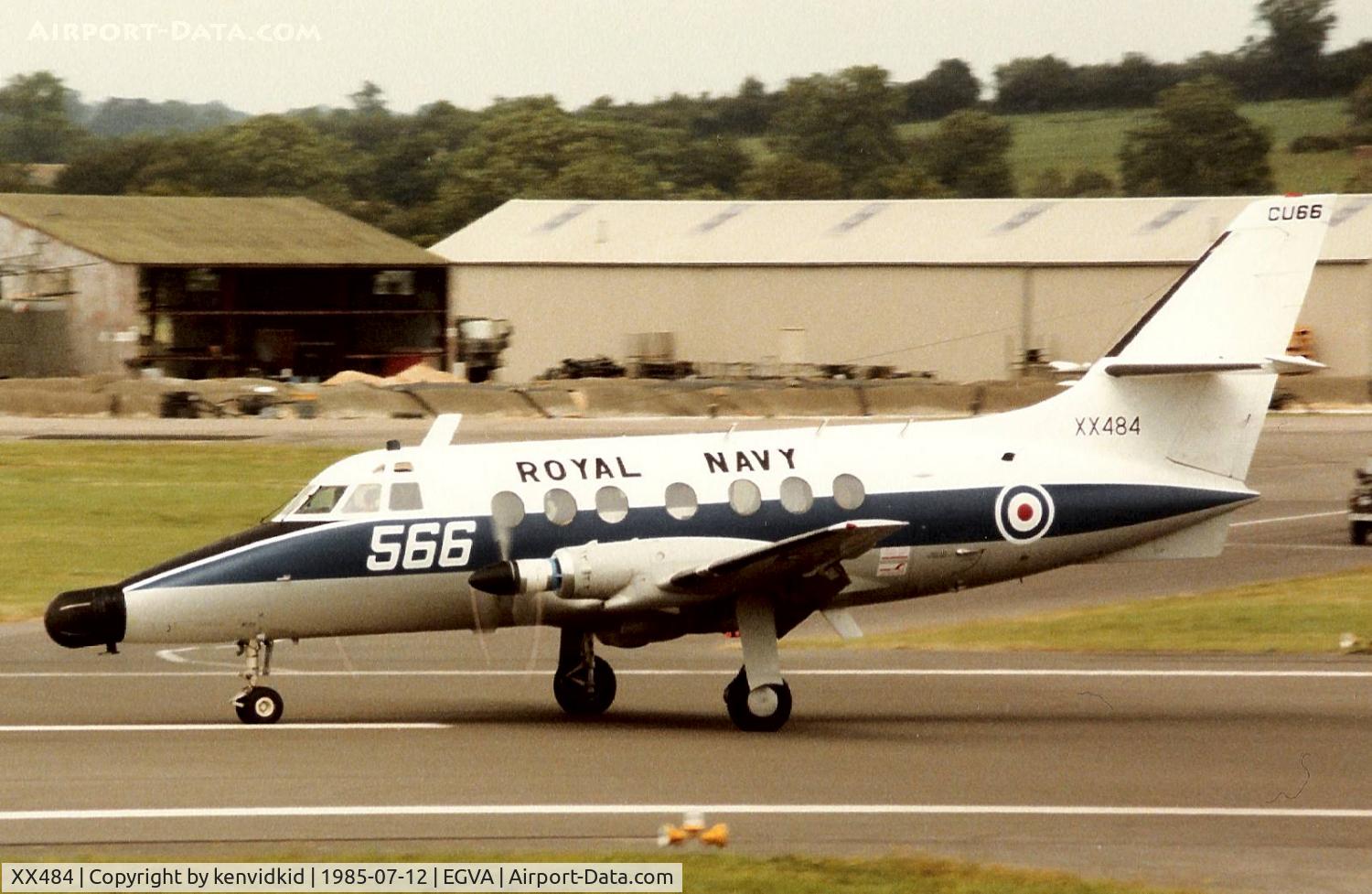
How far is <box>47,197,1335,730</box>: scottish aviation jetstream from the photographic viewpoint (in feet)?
56.5

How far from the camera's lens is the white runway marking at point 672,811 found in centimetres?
1372

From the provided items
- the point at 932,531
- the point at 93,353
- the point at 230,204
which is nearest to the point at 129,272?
the point at 93,353

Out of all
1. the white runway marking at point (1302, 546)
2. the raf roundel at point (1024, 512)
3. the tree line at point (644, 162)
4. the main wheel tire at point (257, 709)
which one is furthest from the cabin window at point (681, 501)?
the tree line at point (644, 162)

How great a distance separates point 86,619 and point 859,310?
66.9 meters

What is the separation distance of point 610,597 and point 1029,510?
14.3 ft

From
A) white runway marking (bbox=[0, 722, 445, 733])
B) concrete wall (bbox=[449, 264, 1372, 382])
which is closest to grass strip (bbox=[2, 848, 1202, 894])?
white runway marking (bbox=[0, 722, 445, 733])

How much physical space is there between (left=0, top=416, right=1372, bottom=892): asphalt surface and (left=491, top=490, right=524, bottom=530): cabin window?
6.14 feet

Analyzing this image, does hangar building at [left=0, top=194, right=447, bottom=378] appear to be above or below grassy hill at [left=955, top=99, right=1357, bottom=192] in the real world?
below

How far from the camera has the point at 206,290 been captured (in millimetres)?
78938

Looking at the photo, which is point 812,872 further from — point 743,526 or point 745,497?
point 745,497

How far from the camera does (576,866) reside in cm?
1204

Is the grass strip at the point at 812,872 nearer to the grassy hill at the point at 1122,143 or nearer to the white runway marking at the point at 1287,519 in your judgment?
the white runway marking at the point at 1287,519

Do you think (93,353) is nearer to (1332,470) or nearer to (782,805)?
(1332,470)

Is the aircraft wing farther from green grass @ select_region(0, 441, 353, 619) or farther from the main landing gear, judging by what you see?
green grass @ select_region(0, 441, 353, 619)
